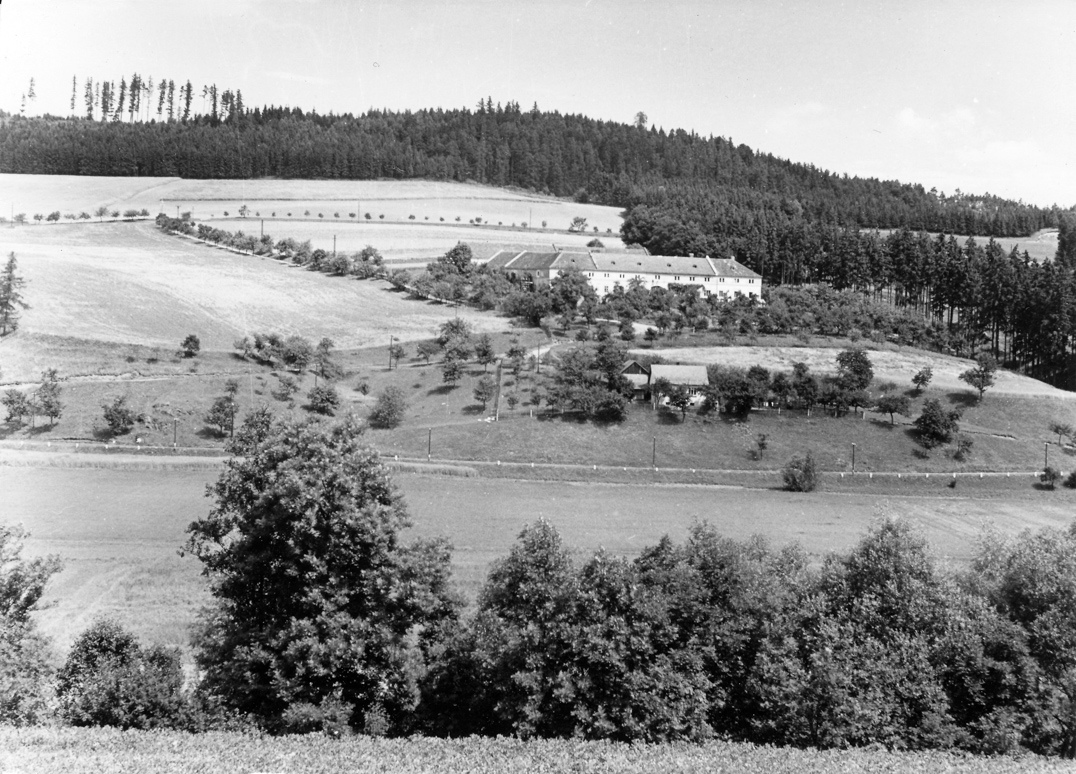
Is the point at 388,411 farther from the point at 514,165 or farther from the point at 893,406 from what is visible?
the point at 514,165

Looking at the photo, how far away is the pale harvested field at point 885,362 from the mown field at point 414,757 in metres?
57.2

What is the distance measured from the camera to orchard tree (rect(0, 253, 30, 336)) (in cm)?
6569

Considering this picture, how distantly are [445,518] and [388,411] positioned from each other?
19.0 meters

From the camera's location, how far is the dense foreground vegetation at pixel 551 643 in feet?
63.2

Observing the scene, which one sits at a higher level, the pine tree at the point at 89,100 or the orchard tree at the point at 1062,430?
the pine tree at the point at 89,100

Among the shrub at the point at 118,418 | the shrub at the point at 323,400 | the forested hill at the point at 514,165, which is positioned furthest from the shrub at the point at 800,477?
the forested hill at the point at 514,165

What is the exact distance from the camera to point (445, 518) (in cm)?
4181

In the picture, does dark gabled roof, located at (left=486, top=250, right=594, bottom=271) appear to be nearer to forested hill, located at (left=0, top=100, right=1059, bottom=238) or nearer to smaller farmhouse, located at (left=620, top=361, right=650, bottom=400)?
forested hill, located at (left=0, top=100, right=1059, bottom=238)

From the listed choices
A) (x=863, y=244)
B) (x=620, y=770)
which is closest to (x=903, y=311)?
(x=863, y=244)

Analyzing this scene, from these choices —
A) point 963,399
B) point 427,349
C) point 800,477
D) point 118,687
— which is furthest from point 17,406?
point 963,399

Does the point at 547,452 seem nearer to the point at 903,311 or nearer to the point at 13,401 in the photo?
the point at 13,401

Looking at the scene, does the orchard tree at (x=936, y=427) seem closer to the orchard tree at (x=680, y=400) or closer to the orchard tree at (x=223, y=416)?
the orchard tree at (x=680, y=400)

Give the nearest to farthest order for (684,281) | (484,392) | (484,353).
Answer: (484,392) < (484,353) < (684,281)

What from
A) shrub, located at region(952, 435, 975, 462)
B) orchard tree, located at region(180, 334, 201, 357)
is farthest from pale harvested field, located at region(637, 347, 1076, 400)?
orchard tree, located at region(180, 334, 201, 357)
